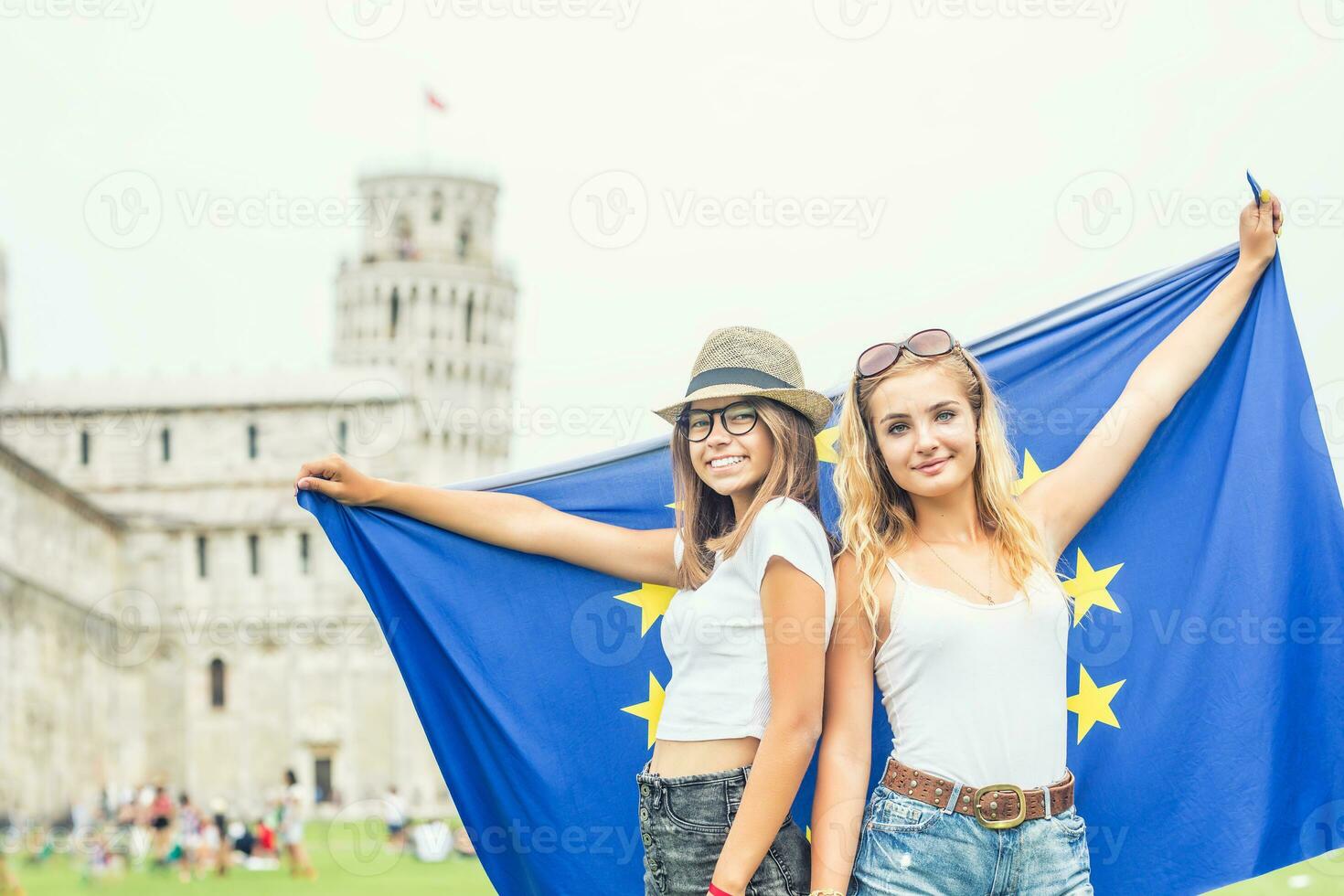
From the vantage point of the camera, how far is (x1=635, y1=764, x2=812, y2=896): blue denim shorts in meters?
3.12

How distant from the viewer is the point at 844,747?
3.14m

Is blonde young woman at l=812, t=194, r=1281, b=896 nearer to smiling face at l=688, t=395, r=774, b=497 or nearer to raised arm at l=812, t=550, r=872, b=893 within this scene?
raised arm at l=812, t=550, r=872, b=893

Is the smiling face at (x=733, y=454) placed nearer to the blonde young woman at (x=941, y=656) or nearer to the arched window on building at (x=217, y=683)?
the blonde young woman at (x=941, y=656)

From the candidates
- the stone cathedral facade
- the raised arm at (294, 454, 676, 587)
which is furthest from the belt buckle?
the stone cathedral facade

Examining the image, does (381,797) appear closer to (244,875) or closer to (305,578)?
(305,578)

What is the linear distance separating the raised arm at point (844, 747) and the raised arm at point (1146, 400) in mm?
531

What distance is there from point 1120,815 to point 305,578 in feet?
156

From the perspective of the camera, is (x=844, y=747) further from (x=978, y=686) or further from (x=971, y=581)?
(x=971, y=581)

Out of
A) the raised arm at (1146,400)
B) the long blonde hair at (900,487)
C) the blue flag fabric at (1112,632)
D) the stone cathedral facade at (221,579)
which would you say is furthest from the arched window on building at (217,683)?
the long blonde hair at (900,487)

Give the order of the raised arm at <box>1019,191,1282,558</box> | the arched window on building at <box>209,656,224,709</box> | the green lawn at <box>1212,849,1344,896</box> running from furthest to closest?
the arched window on building at <box>209,656,224,709</box> → the green lawn at <box>1212,849,1344,896</box> → the raised arm at <box>1019,191,1282,558</box>

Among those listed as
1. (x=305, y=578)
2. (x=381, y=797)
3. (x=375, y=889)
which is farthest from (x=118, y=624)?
(x=375, y=889)

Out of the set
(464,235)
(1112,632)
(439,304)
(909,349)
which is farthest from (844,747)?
(464,235)

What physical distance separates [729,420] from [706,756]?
2.26 feet

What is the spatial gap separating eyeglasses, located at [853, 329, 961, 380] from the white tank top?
49 cm
